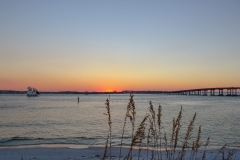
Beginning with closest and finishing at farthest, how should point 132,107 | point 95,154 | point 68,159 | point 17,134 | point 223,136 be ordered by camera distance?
point 132,107 → point 68,159 → point 95,154 → point 223,136 → point 17,134

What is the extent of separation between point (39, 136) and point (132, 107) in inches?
734

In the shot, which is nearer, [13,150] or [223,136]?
[13,150]

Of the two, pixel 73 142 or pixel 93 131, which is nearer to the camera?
pixel 73 142

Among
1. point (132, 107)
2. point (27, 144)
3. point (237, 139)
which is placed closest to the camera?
point (132, 107)

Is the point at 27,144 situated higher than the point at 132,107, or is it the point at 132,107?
the point at 132,107

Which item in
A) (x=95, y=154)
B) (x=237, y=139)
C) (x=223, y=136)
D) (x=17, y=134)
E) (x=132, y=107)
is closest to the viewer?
(x=132, y=107)

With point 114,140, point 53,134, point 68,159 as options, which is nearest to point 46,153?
point 68,159

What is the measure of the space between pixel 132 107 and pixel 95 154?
11031 millimetres

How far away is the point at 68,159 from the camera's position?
39.5ft

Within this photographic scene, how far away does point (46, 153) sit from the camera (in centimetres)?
1352

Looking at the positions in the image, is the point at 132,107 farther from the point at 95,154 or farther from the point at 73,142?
the point at 73,142

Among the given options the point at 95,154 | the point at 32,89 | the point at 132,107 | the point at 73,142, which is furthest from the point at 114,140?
the point at 32,89

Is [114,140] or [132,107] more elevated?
[132,107]

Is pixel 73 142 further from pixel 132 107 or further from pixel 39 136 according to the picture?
pixel 132 107
